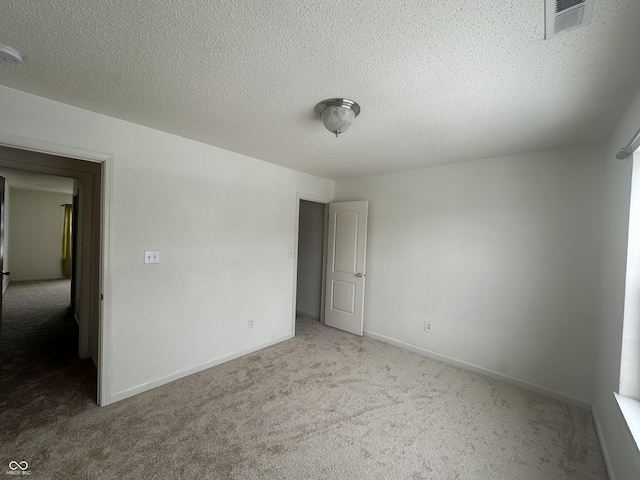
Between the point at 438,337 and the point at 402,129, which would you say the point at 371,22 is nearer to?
the point at 402,129

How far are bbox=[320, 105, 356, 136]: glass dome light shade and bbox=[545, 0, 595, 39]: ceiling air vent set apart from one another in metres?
1.03

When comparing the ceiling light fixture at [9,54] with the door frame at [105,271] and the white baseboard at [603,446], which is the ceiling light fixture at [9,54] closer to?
the door frame at [105,271]

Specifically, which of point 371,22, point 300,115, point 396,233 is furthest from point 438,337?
point 371,22

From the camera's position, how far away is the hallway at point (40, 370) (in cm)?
208

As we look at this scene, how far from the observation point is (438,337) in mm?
3264

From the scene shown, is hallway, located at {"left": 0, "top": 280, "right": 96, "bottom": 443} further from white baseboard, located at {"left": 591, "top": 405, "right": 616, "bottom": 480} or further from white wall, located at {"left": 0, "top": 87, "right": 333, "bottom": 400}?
white baseboard, located at {"left": 591, "top": 405, "right": 616, "bottom": 480}

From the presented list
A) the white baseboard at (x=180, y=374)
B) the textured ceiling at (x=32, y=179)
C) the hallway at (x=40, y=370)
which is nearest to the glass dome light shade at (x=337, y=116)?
the white baseboard at (x=180, y=374)

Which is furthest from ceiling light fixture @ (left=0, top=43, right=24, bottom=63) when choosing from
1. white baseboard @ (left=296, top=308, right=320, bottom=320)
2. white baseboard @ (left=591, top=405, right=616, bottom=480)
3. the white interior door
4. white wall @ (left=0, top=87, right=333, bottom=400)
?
white baseboard @ (left=296, top=308, right=320, bottom=320)

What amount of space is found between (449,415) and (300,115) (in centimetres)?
269

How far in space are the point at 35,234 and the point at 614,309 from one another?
1093 centimetres

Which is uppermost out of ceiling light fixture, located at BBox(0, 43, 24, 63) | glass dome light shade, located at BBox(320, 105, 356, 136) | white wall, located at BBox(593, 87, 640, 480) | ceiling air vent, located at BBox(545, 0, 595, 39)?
ceiling air vent, located at BBox(545, 0, 595, 39)

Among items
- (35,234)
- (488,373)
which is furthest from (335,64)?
(35,234)

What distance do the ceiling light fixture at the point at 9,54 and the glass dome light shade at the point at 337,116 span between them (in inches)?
65.4

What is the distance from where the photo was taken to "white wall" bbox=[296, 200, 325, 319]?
4.75 m
